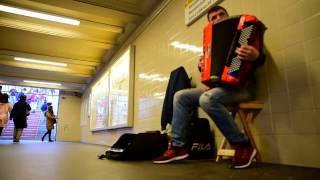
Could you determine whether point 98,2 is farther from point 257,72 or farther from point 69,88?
point 69,88

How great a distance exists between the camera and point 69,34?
475cm

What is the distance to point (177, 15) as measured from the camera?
10.5 feet

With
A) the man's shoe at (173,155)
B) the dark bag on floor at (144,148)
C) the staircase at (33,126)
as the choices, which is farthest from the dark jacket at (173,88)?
the staircase at (33,126)

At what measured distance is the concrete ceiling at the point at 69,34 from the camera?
3748mm

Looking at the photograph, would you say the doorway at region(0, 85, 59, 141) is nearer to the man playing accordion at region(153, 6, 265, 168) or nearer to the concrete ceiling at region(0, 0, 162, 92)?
the concrete ceiling at region(0, 0, 162, 92)

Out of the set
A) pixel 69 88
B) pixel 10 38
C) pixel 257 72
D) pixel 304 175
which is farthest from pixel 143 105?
pixel 69 88

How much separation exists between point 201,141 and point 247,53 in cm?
100

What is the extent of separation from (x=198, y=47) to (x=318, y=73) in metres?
1.31

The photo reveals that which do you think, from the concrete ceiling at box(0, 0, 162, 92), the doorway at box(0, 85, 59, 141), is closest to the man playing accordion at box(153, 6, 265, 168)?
the concrete ceiling at box(0, 0, 162, 92)

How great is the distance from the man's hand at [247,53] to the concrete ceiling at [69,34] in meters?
2.42

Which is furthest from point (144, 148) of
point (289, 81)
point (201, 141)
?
point (289, 81)

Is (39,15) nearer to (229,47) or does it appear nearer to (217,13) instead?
(217,13)

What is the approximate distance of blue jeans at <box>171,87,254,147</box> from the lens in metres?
1.59

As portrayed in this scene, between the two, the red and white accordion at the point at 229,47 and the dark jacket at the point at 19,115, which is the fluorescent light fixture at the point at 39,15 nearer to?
the red and white accordion at the point at 229,47
